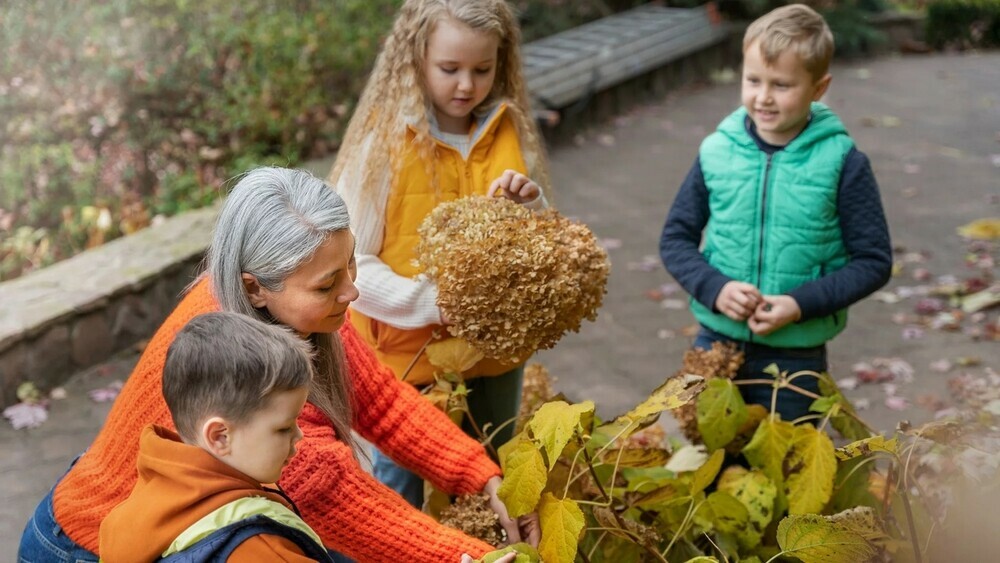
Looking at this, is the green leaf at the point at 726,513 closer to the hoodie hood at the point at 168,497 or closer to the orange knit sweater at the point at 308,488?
the orange knit sweater at the point at 308,488

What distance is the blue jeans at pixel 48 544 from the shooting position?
1896mm

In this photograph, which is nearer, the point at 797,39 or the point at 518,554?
the point at 518,554

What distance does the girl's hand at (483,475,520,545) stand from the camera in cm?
200

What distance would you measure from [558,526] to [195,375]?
0.67 meters

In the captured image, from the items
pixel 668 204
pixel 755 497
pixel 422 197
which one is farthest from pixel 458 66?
pixel 668 204

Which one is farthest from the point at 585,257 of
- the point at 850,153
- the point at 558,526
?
the point at 850,153

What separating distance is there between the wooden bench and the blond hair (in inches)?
181

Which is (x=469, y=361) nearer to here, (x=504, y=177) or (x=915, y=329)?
(x=504, y=177)

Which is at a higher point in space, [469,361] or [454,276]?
[454,276]

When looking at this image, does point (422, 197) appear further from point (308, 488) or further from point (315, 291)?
point (308, 488)

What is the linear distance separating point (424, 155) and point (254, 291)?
74 centimetres

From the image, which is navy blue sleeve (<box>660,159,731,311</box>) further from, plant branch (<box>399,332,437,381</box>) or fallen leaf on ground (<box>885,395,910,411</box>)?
fallen leaf on ground (<box>885,395,910,411</box>)

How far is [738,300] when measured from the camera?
262 centimetres

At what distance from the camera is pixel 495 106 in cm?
254
